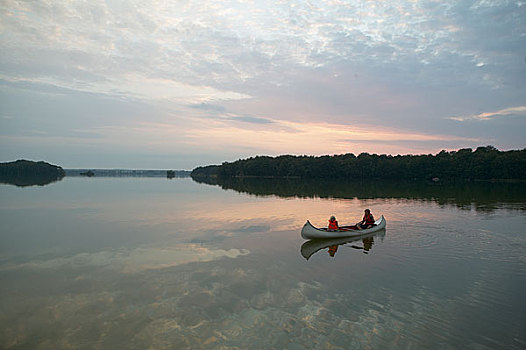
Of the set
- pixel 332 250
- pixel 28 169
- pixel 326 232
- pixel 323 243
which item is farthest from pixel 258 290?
pixel 28 169

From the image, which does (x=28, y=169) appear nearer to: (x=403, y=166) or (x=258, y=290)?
(x=403, y=166)

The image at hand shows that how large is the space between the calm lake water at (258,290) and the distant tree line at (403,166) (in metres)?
86.0

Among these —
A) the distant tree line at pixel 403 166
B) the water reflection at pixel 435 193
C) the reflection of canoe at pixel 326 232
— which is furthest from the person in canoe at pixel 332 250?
the distant tree line at pixel 403 166

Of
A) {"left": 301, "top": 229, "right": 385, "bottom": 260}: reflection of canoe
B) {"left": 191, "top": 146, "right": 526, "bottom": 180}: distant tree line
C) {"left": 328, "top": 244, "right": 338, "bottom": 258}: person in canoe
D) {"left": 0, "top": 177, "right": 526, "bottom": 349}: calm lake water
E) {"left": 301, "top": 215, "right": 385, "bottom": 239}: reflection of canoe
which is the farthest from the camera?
{"left": 191, "top": 146, "right": 526, "bottom": 180}: distant tree line

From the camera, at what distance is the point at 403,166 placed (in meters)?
107

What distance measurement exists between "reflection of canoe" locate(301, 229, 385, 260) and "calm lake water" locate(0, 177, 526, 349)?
14 centimetres

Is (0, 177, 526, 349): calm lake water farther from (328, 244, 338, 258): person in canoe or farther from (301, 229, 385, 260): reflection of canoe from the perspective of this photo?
(328, 244, 338, 258): person in canoe

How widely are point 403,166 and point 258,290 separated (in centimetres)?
10721

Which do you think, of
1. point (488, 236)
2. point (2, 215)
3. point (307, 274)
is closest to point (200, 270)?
point (307, 274)

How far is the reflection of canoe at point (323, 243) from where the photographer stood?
552 inches

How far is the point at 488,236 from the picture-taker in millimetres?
16812

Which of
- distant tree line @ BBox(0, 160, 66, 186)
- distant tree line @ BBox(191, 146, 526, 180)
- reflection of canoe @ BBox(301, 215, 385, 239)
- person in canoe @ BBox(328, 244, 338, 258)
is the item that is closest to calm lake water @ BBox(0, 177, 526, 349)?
person in canoe @ BBox(328, 244, 338, 258)

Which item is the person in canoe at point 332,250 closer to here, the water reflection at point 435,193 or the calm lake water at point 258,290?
the calm lake water at point 258,290

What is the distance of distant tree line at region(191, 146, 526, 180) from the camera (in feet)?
292
